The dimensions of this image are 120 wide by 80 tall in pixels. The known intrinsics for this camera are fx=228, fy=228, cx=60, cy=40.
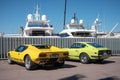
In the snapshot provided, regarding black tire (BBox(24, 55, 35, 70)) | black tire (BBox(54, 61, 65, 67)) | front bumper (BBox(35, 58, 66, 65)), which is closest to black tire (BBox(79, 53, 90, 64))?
black tire (BBox(54, 61, 65, 67))

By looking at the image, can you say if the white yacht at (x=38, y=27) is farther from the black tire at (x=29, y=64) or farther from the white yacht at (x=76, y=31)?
the black tire at (x=29, y=64)

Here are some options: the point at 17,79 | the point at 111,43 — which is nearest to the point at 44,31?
the point at 111,43

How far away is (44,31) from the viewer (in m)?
25.2

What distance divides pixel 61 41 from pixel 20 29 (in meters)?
10.1

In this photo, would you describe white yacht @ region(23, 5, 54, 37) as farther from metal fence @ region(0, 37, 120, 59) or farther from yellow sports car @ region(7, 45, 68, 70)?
yellow sports car @ region(7, 45, 68, 70)

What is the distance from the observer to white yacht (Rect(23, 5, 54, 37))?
975 inches

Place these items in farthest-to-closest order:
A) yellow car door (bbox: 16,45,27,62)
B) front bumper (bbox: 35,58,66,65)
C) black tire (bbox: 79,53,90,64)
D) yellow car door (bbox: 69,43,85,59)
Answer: yellow car door (bbox: 69,43,85,59), black tire (bbox: 79,53,90,64), yellow car door (bbox: 16,45,27,62), front bumper (bbox: 35,58,66,65)

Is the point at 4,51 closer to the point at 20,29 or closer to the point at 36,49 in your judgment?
the point at 36,49

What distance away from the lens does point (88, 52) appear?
15.6 m

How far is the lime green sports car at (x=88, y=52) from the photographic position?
15.2 meters

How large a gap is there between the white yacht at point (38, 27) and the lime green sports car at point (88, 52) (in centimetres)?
874

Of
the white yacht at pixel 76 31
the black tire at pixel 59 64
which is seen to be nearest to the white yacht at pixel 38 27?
the white yacht at pixel 76 31

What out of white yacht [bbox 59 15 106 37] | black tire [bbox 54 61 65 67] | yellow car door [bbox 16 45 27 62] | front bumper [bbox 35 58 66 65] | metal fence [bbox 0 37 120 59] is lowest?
black tire [bbox 54 61 65 67]

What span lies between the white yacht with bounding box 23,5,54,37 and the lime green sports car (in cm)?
874
